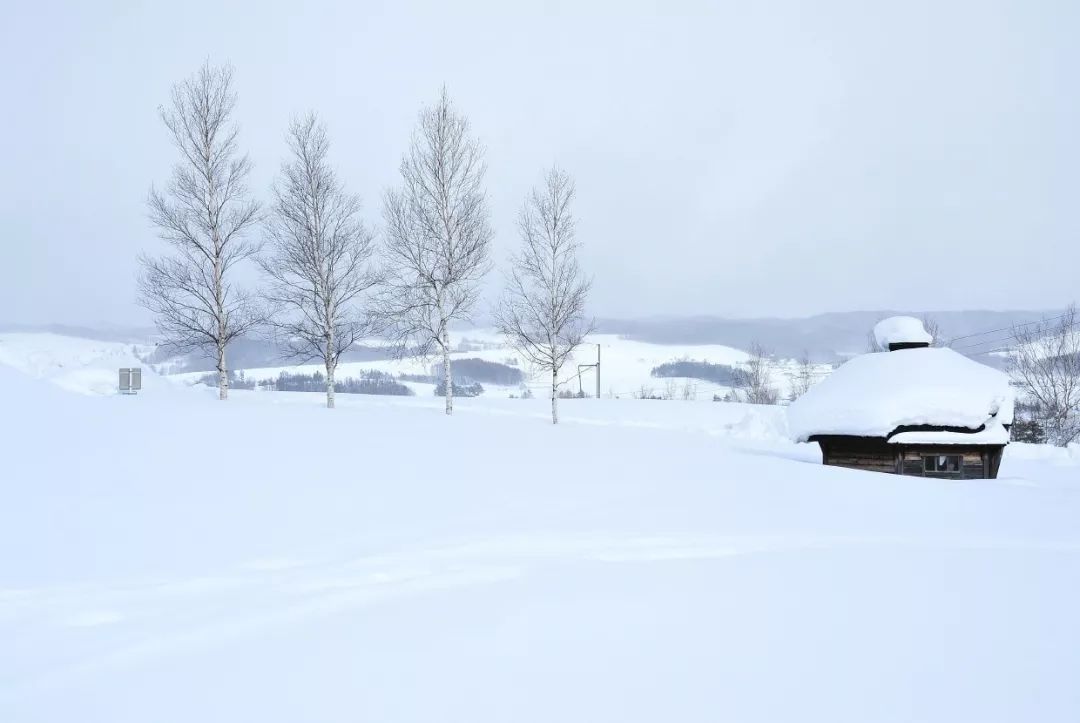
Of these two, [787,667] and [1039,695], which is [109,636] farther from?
[1039,695]

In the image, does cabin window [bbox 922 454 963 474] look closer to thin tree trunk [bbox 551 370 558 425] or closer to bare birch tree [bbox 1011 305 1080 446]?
thin tree trunk [bbox 551 370 558 425]

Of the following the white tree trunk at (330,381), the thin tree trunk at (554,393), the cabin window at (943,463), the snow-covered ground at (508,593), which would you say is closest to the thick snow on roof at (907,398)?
the cabin window at (943,463)

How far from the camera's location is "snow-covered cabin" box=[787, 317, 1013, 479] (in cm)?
1475

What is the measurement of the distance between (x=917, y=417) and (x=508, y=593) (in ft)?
41.8

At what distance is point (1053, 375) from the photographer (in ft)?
117

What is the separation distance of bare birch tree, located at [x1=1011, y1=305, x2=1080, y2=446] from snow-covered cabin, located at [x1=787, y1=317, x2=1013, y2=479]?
77.8 ft

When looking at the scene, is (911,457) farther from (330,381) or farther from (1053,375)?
(1053,375)

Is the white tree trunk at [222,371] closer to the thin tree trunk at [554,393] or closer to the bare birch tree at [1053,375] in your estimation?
the thin tree trunk at [554,393]

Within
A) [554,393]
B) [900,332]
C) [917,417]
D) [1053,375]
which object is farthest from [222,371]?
[1053,375]

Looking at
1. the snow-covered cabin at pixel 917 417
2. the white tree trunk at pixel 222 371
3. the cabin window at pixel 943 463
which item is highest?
the white tree trunk at pixel 222 371

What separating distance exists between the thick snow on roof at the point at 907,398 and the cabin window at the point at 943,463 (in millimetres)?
909

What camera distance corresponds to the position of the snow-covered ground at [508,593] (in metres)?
3.91

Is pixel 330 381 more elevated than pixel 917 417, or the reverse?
pixel 330 381

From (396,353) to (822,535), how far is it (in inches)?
630
